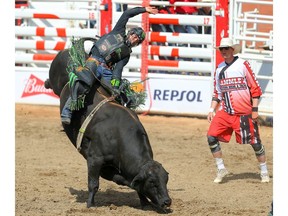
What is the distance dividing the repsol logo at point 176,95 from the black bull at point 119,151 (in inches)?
239

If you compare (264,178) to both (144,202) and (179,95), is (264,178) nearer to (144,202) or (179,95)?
(144,202)

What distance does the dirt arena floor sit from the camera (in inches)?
278

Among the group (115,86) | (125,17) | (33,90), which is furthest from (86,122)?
(33,90)

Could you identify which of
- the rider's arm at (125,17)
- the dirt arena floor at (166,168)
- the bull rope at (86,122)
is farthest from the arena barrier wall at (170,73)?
the bull rope at (86,122)

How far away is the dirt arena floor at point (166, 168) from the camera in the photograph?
23.2 feet

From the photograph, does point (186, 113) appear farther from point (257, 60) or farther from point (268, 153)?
point (268, 153)

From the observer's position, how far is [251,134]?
8367 mm

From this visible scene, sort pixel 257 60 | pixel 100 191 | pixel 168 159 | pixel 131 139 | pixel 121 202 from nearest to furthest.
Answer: pixel 131 139 < pixel 121 202 < pixel 100 191 < pixel 168 159 < pixel 257 60

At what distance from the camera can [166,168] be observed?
31.0 ft

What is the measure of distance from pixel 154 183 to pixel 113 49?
1.60 m

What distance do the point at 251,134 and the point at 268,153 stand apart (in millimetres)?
2365

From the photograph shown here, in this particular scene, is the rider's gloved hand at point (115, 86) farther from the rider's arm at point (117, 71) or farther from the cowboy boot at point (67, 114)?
the cowboy boot at point (67, 114)
